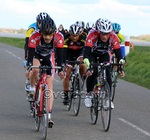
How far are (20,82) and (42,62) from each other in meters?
7.73

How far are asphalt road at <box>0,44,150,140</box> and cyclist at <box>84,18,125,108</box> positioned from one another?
28.3 inches

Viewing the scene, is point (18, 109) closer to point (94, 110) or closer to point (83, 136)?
point (94, 110)

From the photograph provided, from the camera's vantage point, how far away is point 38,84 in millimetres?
8492

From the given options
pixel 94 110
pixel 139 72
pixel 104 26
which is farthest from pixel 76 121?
pixel 139 72

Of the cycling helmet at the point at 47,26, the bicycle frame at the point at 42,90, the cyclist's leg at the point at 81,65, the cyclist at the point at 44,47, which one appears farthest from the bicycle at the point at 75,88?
the cycling helmet at the point at 47,26

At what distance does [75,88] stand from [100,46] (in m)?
1.66

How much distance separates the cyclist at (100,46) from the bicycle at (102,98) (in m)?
0.14

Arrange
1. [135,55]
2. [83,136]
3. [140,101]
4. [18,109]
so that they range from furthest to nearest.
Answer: [135,55]
[140,101]
[18,109]
[83,136]

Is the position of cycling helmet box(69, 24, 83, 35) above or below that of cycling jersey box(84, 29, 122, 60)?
above

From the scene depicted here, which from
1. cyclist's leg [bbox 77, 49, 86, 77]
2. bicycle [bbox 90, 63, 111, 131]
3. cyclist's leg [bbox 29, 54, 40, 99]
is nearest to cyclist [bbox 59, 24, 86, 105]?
cyclist's leg [bbox 77, 49, 86, 77]

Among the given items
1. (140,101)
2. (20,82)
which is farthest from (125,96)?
(20,82)

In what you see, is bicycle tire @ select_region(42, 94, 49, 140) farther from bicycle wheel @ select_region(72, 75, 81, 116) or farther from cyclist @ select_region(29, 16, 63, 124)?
bicycle wheel @ select_region(72, 75, 81, 116)

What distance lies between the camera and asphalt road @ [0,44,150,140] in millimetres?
8398

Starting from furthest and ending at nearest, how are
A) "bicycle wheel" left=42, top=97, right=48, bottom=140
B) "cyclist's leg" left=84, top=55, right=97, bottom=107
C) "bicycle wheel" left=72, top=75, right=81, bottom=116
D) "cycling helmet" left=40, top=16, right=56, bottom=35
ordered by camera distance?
"bicycle wheel" left=72, top=75, right=81, bottom=116, "cyclist's leg" left=84, top=55, right=97, bottom=107, "cycling helmet" left=40, top=16, right=56, bottom=35, "bicycle wheel" left=42, top=97, right=48, bottom=140
